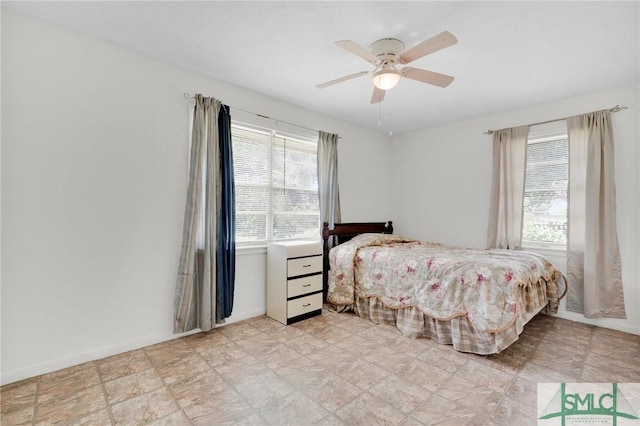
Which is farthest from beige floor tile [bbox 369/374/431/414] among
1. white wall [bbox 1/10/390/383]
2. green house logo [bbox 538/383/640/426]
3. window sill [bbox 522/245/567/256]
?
window sill [bbox 522/245/567/256]

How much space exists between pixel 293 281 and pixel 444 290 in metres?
1.51

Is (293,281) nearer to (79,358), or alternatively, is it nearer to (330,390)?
(330,390)

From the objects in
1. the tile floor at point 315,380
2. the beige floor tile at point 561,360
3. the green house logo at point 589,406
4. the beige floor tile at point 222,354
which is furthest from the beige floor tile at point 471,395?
the beige floor tile at point 222,354

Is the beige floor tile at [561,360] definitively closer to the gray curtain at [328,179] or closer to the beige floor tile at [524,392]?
the beige floor tile at [524,392]

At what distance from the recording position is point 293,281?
10.5 ft

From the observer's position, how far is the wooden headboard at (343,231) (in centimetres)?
382

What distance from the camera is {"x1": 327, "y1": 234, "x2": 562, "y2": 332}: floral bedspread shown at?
7.84ft

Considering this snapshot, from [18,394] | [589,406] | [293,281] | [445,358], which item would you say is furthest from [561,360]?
[18,394]

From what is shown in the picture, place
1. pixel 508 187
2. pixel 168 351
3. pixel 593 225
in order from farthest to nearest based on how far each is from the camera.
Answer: pixel 508 187
pixel 593 225
pixel 168 351

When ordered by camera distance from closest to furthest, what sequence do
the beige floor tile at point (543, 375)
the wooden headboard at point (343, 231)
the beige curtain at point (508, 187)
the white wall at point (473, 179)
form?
the beige floor tile at point (543, 375), the white wall at point (473, 179), the beige curtain at point (508, 187), the wooden headboard at point (343, 231)

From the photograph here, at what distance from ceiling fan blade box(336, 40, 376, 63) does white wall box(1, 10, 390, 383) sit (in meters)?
1.68

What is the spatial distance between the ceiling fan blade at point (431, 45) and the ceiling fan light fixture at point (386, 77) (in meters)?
0.10

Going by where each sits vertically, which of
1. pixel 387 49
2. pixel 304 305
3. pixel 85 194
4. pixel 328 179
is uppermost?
pixel 387 49

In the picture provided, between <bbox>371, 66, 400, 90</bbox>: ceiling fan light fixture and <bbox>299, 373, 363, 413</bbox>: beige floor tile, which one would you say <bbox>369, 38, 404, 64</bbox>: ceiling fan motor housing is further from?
<bbox>299, 373, 363, 413</bbox>: beige floor tile
